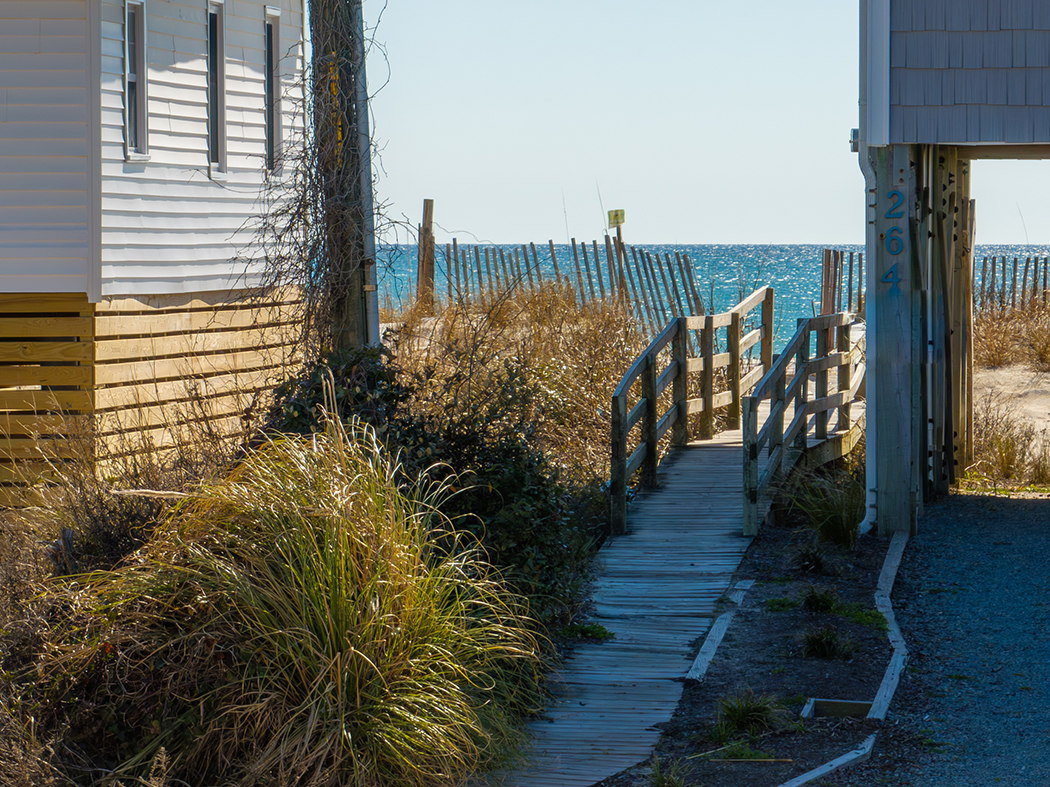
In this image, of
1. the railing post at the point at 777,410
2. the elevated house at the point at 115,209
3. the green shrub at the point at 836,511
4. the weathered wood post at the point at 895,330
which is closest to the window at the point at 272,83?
the elevated house at the point at 115,209

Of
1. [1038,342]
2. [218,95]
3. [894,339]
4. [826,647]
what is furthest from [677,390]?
[1038,342]

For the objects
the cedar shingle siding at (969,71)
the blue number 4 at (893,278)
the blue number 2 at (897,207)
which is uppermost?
the cedar shingle siding at (969,71)

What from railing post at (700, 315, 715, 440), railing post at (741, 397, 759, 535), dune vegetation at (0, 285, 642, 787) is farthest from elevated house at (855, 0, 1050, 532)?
dune vegetation at (0, 285, 642, 787)

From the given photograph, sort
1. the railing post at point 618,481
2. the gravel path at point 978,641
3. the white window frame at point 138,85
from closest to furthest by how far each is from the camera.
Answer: the gravel path at point 978,641, the railing post at point 618,481, the white window frame at point 138,85

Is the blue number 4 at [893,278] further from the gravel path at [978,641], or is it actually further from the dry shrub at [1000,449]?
the dry shrub at [1000,449]

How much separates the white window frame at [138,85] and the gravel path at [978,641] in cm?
745

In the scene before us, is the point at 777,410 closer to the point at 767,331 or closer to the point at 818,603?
the point at 818,603

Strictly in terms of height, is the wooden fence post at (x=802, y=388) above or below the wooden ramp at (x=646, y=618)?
above

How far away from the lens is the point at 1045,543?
8523 mm

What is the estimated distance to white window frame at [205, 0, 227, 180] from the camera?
37.8 feet

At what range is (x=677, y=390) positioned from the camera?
420 inches

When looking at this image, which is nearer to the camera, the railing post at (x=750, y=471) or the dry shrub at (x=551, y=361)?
the railing post at (x=750, y=471)

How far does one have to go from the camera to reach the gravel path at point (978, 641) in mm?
4875

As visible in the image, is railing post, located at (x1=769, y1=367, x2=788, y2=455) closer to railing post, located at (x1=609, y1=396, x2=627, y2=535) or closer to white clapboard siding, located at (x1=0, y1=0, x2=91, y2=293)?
railing post, located at (x1=609, y1=396, x2=627, y2=535)
